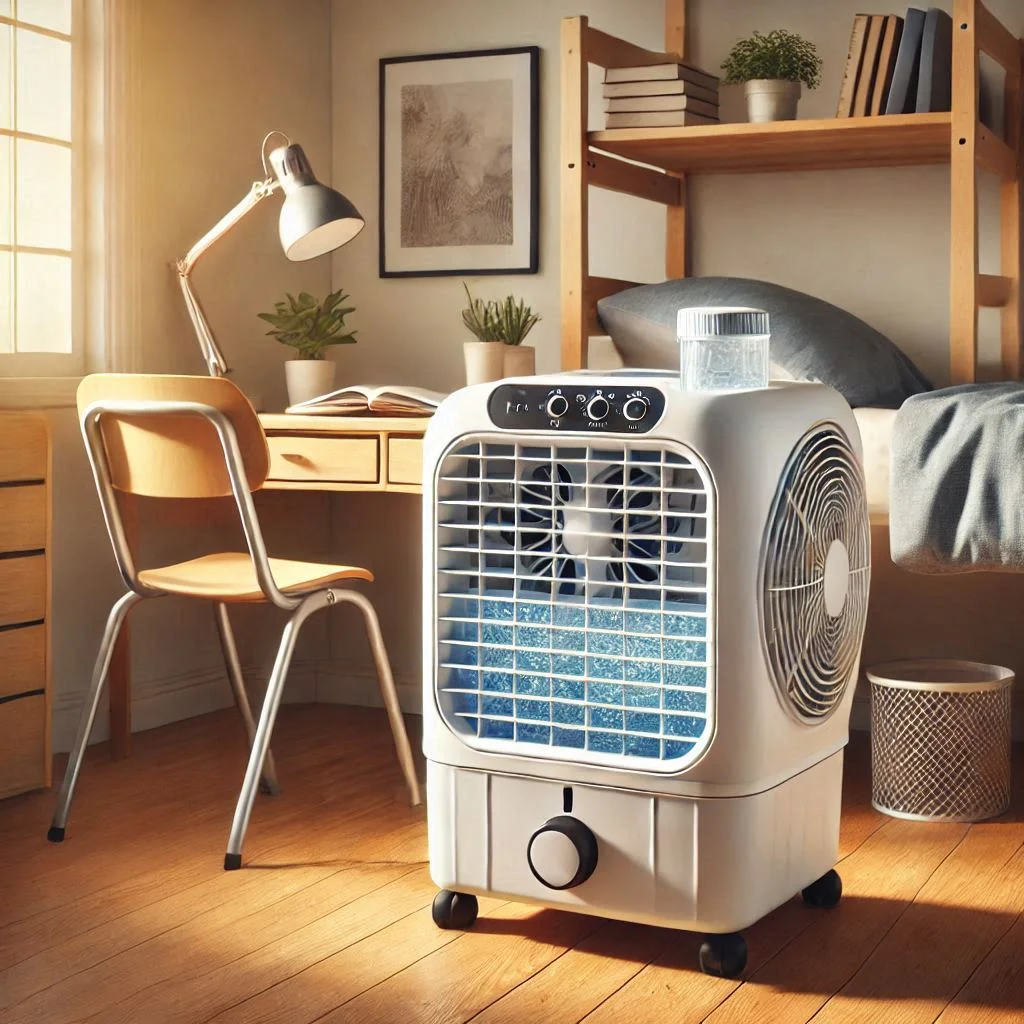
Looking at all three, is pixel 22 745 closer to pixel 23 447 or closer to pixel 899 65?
pixel 23 447

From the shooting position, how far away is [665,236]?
3.26 m

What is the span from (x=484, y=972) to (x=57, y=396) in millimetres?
1579

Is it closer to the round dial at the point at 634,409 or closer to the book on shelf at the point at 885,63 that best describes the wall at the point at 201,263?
the book on shelf at the point at 885,63

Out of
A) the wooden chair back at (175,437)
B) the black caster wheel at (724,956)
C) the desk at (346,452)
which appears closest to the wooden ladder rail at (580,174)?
the desk at (346,452)

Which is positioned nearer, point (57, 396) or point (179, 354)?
point (57, 396)

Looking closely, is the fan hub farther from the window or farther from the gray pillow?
the window

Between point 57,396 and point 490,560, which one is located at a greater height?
point 57,396

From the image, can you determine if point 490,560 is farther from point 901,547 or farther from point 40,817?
point 40,817

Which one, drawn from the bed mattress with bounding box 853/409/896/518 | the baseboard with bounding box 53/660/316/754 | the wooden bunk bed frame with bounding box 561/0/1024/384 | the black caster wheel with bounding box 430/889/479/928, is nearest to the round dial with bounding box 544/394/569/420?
the black caster wheel with bounding box 430/889/479/928

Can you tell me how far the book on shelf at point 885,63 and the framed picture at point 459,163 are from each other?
89 cm

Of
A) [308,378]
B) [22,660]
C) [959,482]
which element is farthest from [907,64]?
[22,660]

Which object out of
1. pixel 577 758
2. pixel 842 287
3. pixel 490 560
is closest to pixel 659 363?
pixel 842 287

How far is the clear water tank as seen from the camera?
1.76 m

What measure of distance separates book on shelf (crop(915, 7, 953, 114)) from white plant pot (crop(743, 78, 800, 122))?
0.25 meters
